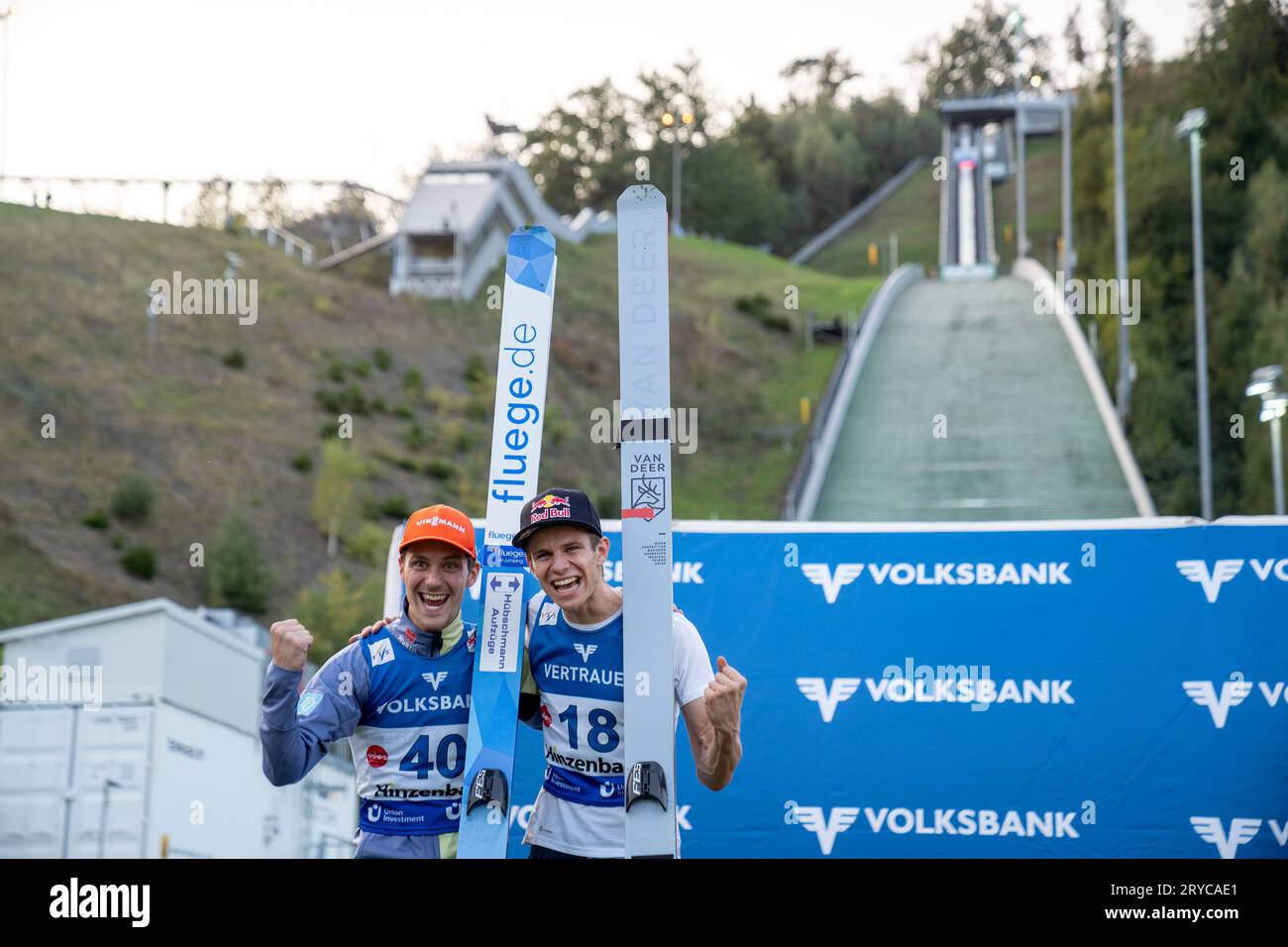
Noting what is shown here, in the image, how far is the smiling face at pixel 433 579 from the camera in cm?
593

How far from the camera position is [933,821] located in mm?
9750

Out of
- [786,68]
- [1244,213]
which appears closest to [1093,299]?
[1244,213]

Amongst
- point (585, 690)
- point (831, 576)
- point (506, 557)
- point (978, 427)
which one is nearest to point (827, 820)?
point (831, 576)

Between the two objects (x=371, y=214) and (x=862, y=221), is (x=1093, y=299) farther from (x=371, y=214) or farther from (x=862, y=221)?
(x=862, y=221)

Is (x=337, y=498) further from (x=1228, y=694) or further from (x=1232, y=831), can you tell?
(x=1232, y=831)

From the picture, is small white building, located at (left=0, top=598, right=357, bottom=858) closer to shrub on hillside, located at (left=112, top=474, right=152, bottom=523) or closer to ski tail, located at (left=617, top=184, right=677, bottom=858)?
ski tail, located at (left=617, top=184, right=677, bottom=858)

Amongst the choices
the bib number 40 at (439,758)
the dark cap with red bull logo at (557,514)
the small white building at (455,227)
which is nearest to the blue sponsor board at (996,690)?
the bib number 40 at (439,758)

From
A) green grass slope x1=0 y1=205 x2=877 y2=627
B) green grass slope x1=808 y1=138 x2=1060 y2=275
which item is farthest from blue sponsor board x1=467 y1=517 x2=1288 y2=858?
green grass slope x1=808 y1=138 x2=1060 y2=275

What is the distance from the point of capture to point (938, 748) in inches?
386

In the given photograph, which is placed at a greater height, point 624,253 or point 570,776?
point 624,253

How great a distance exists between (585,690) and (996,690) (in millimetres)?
4837

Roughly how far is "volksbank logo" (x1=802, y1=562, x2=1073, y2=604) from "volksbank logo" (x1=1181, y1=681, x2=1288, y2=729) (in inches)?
42.2

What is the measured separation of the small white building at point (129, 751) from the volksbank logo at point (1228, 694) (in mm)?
9120
